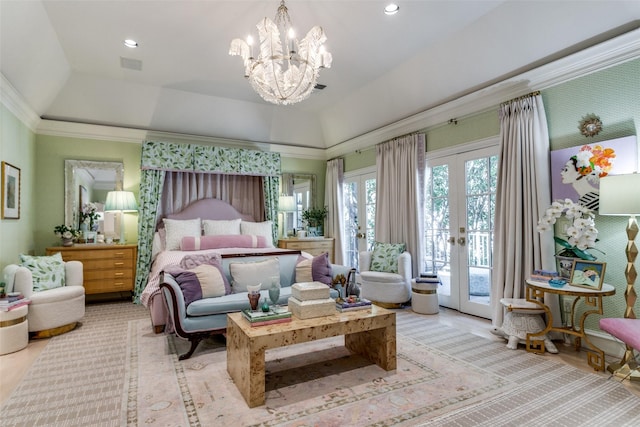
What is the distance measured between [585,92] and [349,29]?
92.3 inches

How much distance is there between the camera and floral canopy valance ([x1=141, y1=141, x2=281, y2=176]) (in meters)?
5.30

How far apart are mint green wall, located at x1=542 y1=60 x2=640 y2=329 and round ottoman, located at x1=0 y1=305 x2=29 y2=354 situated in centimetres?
529

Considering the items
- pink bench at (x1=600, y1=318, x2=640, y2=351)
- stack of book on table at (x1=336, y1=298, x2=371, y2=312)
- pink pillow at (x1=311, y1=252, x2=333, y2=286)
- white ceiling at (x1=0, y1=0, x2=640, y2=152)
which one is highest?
white ceiling at (x1=0, y1=0, x2=640, y2=152)

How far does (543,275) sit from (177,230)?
475cm

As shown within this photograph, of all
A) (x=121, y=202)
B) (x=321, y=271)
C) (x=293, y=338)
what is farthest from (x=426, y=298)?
(x=121, y=202)

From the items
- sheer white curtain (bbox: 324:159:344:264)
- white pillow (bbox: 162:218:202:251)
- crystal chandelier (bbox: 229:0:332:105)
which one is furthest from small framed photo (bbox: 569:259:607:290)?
white pillow (bbox: 162:218:202:251)

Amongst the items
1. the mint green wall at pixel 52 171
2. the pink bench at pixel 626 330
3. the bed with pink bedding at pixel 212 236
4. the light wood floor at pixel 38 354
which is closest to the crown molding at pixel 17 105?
the mint green wall at pixel 52 171

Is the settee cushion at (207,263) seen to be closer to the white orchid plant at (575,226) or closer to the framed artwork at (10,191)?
the framed artwork at (10,191)

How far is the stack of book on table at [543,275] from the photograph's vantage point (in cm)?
304

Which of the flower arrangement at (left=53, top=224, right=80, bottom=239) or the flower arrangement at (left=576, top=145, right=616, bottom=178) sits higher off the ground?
the flower arrangement at (left=576, top=145, right=616, bottom=178)

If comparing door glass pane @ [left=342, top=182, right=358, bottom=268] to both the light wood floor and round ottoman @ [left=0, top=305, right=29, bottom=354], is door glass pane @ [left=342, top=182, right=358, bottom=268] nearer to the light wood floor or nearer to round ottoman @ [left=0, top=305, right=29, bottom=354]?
the light wood floor

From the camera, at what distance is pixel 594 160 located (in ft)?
9.75

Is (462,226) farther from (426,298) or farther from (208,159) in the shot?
(208,159)

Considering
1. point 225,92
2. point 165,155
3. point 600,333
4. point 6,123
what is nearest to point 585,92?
point 600,333
